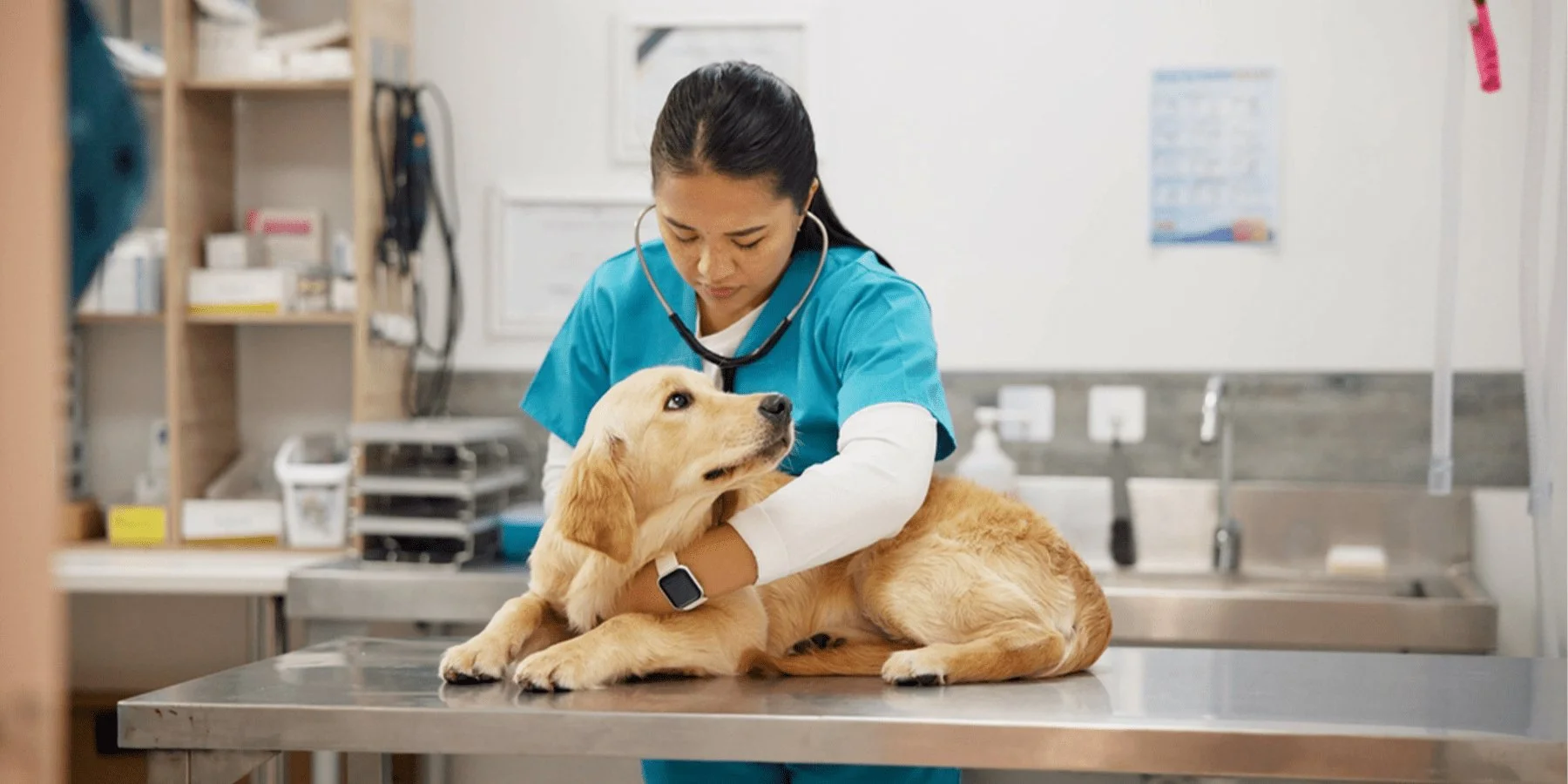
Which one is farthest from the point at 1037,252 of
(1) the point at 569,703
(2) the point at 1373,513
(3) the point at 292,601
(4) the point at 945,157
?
(1) the point at 569,703

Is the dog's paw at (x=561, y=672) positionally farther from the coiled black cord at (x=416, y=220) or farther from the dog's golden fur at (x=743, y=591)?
the coiled black cord at (x=416, y=220)

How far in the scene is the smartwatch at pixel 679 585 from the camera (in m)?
1.34

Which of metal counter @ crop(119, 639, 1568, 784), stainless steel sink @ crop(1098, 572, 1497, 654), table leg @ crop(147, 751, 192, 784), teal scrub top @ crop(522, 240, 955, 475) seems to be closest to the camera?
metal counter @ crop(119, 639, 1568, 784)

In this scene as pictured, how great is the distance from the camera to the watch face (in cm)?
134

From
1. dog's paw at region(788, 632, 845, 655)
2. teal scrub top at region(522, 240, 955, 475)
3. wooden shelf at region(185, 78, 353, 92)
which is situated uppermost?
wooden shelf at region(185, 78, 353, 92)

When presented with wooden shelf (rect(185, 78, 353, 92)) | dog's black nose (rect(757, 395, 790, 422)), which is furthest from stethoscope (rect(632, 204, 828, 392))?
wooden shelf (rect(185, 78, 353, 92))

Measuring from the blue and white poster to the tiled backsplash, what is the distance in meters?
0.36

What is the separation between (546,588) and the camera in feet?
4.91

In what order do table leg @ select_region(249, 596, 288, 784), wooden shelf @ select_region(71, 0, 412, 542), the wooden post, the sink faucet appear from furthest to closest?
wooden shelf @ select_region(71, 0, 412, 542)
the sink faucet
table leg @ select_region(249, 596, 288, 784)
the wooden post

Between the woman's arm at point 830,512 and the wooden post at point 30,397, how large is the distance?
37.3 inches

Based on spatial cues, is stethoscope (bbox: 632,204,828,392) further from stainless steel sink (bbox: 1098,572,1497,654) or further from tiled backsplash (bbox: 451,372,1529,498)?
tiled backsplash (bbox: 451,372,1529,498)

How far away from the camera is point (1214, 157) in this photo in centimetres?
319

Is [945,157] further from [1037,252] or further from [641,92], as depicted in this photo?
[641,92]

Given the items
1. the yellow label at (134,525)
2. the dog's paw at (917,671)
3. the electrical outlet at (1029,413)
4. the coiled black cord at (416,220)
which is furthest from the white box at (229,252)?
the dog's paw at (917,671)
